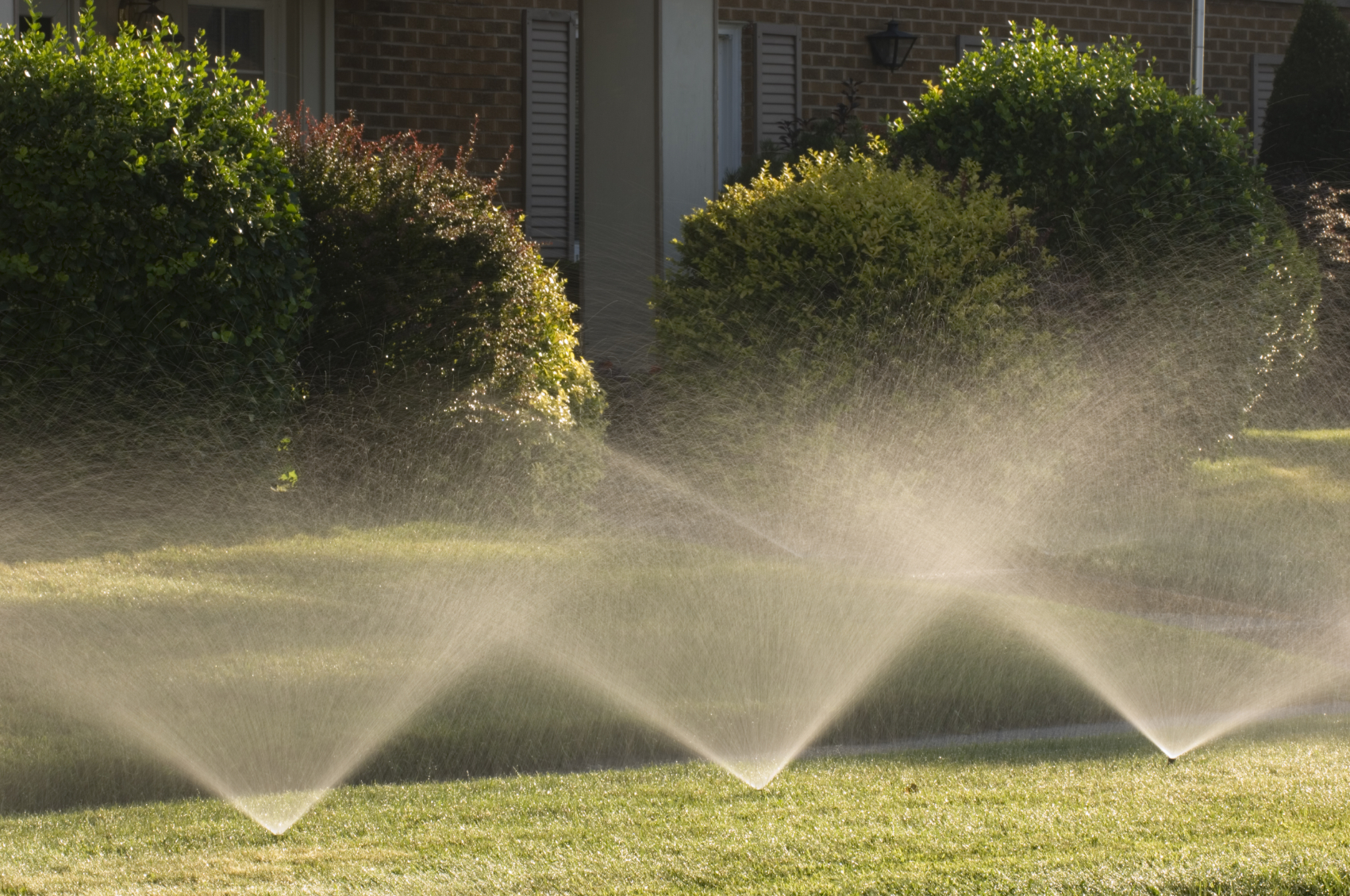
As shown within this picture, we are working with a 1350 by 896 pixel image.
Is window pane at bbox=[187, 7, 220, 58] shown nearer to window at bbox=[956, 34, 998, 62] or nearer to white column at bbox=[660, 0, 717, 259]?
white column at bbox=[660, 0, 717, 259]

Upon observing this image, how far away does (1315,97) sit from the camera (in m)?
14.6

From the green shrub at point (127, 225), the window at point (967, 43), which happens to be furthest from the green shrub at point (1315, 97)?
the green shrub at point (127, 225)

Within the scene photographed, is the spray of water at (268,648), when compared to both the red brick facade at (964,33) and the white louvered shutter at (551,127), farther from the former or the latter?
the red brick facade at (964,33)

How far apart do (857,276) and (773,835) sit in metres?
4.80

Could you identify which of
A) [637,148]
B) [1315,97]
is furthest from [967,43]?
[637,148]

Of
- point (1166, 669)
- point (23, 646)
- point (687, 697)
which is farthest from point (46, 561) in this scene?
point (1166, 669)

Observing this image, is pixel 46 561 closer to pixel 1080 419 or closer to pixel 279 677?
pixel 279 677

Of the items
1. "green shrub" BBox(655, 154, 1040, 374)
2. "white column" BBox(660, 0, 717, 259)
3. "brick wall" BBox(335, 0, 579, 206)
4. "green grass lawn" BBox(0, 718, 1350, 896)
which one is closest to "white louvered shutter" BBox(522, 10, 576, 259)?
"brick wall" BBox(335, 0, 579, 206)

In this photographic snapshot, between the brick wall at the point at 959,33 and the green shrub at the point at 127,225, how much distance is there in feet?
25.5

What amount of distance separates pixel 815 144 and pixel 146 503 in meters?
7.79

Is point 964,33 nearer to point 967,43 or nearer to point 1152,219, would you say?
point 967,43

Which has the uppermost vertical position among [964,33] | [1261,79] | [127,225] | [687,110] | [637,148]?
[964,33]

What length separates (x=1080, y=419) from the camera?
8.63 metres

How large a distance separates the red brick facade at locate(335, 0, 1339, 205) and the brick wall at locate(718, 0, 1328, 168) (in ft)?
0.04
